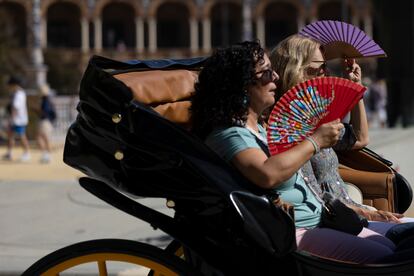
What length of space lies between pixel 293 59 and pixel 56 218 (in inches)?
184

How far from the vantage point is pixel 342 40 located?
12.2 ft

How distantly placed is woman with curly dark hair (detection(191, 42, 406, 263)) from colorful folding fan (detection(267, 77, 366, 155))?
0.05 m

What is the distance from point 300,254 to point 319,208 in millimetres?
403

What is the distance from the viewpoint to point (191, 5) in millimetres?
56281

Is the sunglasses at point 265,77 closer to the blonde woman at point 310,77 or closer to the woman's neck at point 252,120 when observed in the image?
the woman's neck at point 252,120

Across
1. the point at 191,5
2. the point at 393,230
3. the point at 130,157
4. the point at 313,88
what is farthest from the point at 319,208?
the point at 191,5

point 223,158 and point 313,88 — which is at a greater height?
point 313,88

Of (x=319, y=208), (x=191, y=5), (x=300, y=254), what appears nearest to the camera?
(x=300, y=254)

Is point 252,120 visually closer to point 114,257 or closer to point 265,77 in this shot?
point 265,77

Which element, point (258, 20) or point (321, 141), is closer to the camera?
point (321, 141)

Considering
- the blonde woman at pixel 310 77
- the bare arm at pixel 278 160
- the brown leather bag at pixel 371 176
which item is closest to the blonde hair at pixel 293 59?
the blonde woman at pixel 310 77

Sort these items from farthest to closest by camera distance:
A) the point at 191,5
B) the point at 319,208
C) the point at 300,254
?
the point at 191,5 → the point at 319,208 → the point at 300,254

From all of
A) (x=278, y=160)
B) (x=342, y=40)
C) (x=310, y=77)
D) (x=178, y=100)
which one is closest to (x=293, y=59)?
(x=310, y=77)

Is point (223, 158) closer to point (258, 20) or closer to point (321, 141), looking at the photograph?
point (321, 141)
